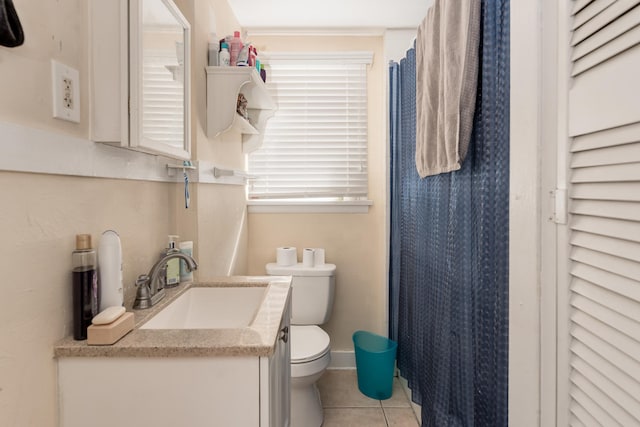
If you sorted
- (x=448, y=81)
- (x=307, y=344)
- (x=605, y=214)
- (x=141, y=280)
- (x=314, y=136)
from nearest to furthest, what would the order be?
(x=605, y=214) → (x=141, y=280) → (x=448, y=81) → (x=307, y=344) → (x=314, y=136)

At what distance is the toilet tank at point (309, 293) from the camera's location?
2172mm

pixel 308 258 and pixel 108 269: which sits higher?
pixel 108 269

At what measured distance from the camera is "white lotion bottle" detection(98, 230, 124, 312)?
0.87 m

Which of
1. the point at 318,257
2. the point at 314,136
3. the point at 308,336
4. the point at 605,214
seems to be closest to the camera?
the point at 605,214

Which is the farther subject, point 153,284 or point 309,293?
point 309,293

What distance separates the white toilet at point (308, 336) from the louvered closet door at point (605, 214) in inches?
45.2

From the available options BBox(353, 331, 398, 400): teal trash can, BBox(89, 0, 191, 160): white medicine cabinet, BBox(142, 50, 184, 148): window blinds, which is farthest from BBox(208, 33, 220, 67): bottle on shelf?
BBox(353, 331, 398, 400): teal trash can

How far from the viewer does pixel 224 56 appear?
5.14ft

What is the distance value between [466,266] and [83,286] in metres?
1.16

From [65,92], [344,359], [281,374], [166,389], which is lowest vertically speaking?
[344,359]

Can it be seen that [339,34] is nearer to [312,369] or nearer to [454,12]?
[454,12]

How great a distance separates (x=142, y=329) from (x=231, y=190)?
118 centimetres

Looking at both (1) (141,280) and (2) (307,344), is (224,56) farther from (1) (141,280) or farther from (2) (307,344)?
(2) (307,344)

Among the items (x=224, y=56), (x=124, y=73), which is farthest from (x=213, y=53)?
(x=124, y=73)
